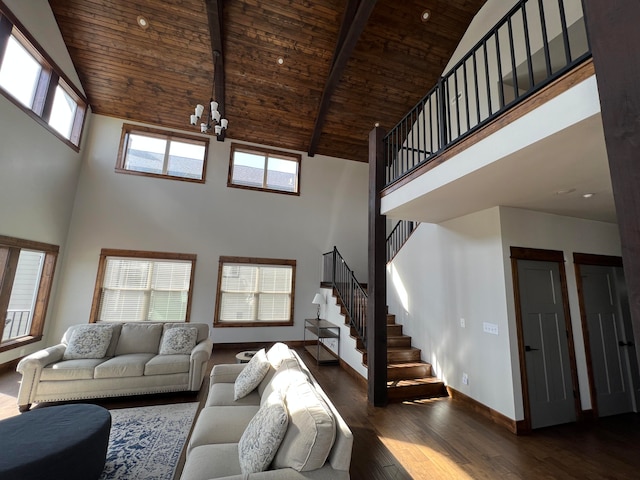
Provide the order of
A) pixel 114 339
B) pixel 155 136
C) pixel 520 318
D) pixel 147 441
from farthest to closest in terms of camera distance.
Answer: pixel 155 136 → pixel 114 339 → pixel 520 318 → pixel 147 441

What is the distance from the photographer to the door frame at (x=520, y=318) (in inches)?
130

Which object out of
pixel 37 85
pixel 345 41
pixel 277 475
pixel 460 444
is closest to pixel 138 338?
pixel 277 475

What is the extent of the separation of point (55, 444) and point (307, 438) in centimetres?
183

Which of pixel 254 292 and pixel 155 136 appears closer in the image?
pixel 155 136

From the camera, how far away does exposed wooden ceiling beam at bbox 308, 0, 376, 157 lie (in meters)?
4.84

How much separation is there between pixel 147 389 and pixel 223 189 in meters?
4.51

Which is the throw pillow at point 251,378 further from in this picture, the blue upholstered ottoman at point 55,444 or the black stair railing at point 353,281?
the black stair railing at point 353,281

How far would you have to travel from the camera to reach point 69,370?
138 inches

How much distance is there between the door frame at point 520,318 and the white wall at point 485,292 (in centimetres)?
6

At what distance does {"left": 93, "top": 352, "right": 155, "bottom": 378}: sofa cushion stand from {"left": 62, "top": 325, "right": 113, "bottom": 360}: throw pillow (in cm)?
25

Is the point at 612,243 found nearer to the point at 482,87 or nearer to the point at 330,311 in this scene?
the point at 482,87

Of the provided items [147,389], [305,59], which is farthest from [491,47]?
[147,389]

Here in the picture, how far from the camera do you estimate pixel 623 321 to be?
412cm

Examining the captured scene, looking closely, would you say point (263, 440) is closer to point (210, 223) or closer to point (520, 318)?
point (520, 318)
